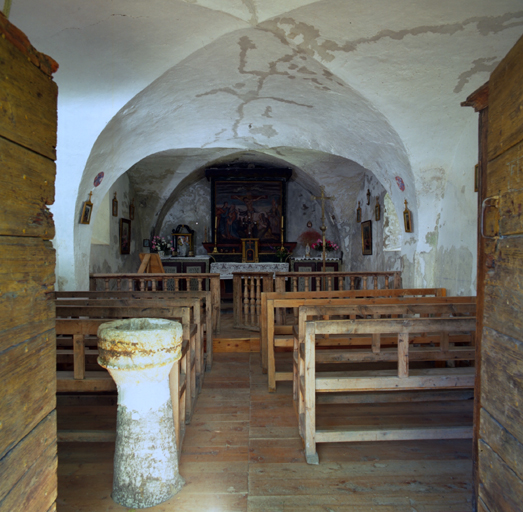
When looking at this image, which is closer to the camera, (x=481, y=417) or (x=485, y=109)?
(x=481, y=417)

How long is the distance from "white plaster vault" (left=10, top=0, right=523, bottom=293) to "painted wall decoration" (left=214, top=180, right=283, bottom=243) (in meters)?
4.60

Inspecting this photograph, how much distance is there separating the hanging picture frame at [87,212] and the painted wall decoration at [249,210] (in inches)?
247

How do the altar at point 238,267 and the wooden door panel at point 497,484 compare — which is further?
the altar at point 238,267

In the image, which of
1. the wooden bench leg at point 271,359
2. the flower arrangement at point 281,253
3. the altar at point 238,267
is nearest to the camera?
the wooden bench leg at point 271,359

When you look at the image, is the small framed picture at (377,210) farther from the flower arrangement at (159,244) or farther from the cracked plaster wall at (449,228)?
the flower arrangement at (159,244)

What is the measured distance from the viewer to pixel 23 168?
4.38 feet

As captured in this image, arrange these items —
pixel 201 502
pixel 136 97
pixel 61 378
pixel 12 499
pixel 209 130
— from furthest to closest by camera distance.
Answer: pixel 209 130 → pixel 136 97 → pixel 61 378 → pixel 201 502 → pixel 12 499

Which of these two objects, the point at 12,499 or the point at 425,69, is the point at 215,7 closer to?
the point at 425,69

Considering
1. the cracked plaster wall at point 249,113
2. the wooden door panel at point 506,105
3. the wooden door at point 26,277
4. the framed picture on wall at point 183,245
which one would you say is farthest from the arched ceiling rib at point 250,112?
the framed picture on wall at point 183,245

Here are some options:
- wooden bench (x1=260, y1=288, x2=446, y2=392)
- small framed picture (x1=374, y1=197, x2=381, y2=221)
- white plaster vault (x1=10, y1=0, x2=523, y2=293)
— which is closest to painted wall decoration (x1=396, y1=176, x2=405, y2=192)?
white plaster vault (x1=10, y1=0, x2=523, y2=293)

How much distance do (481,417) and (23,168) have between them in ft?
6.78

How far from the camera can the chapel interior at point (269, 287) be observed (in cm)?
147

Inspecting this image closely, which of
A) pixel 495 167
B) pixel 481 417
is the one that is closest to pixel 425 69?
pixel 495 167

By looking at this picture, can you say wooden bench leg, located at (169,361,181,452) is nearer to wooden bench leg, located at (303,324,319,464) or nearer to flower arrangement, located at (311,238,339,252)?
wooden bench leg, located at (303,324,319,464)
